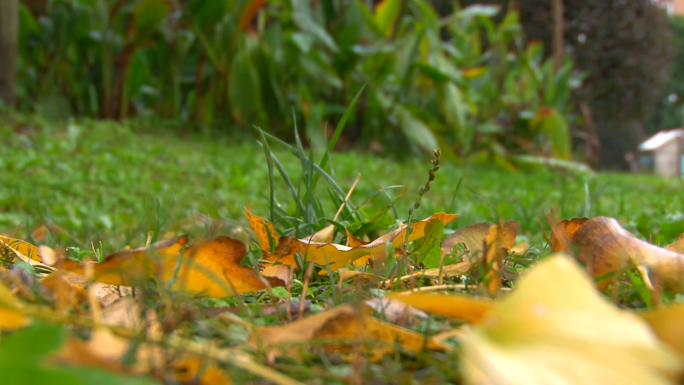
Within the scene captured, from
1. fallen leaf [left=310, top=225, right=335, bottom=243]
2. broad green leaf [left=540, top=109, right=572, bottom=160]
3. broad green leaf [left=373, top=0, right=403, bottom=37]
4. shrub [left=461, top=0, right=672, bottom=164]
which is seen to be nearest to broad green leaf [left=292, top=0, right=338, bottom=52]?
broad green leaf [left=373, top=0, right=403, bottom=37]

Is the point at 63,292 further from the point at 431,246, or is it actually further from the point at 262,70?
the point at 262,70

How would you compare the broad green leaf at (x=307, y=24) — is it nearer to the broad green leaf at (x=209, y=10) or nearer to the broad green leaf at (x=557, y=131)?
the broad green leaf at (x=209, y=10)

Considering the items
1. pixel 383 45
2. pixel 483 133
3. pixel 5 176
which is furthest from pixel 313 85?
pixel 5 176

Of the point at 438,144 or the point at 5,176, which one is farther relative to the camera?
the point at 438,144

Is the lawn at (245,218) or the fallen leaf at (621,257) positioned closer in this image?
the lawn at (245,218)

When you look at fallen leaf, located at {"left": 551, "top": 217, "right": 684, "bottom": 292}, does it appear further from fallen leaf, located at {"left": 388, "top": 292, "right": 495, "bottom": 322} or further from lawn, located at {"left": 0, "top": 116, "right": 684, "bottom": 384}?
fallen leaf, located at {"left": 388, "top": 292, "right": 495, "bottom": 322}

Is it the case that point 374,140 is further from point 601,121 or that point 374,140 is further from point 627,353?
point 601,121

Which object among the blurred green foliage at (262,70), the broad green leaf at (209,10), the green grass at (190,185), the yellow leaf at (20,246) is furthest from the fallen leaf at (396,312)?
the broad green leaf at (209,10)
